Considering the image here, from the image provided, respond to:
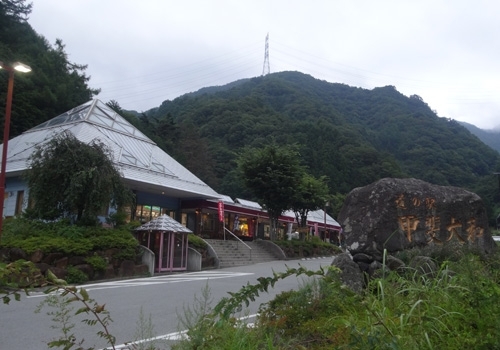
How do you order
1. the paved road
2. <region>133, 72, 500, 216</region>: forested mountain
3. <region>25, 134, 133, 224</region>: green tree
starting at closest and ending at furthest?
the paved road
<region>25, 134, 133, 224</region>: green tree
<region>133, 72, 500, 216</region>: forested mountain

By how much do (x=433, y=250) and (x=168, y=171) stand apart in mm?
18972

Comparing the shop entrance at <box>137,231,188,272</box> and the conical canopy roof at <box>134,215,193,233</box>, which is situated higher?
the conical canopy roof at <box>134,215,193,233</box>

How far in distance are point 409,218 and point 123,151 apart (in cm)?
1805

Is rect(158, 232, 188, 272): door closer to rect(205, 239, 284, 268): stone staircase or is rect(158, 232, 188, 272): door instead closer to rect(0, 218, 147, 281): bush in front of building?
rect(0, 218, 147, 281): bush in front of building

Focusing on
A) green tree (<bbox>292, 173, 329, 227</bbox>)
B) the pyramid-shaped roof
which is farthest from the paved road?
green tree (<bbox>292, 173, 329, 227</bbox>)

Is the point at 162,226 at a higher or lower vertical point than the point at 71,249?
higher

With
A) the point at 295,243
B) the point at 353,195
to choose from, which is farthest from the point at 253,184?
the point at 353,195

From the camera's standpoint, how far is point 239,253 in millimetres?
24047

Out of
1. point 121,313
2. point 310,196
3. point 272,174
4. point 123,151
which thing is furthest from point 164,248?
point 310,196

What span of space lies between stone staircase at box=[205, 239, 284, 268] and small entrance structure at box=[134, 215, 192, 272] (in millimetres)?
2757

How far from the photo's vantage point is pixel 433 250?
8047mm

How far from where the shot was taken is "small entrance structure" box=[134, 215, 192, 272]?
1827cm

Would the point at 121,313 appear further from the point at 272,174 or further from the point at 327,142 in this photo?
the point at 327,142

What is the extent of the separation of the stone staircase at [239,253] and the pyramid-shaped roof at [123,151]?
10.7 ft
